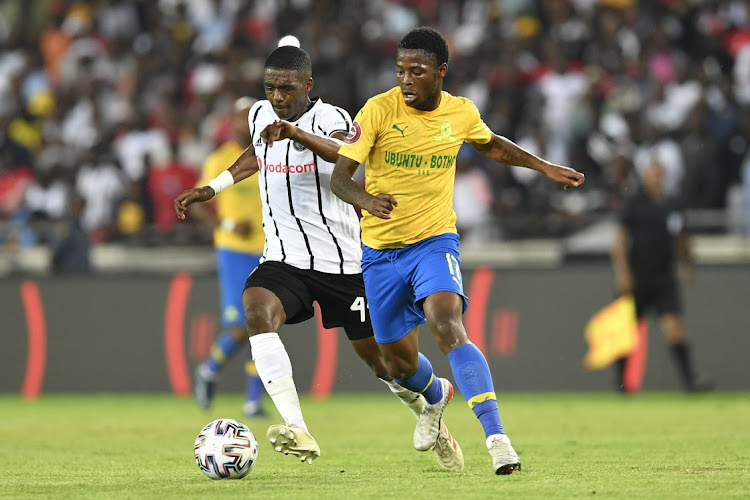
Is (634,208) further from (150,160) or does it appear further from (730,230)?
(150,160)

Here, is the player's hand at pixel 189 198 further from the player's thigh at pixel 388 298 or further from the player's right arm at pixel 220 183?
the player's thigh at pixel 388 298

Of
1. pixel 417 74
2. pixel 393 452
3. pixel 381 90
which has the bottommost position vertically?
pixel 393 452

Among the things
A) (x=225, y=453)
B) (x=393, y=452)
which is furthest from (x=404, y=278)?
(x=393, y=452)

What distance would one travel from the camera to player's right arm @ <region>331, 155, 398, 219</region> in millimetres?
6914

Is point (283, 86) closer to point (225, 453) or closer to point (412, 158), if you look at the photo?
point (412, 158)

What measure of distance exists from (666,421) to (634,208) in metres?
4.18

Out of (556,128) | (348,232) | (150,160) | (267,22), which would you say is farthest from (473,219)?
(348,232)

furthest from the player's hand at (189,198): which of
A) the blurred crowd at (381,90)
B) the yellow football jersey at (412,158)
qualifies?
the blurred crowd at (381,90)

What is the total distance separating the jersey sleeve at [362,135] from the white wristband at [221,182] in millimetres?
969

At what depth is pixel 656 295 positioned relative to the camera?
48.2 feet

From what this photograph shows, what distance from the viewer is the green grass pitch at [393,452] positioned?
6.60 meters

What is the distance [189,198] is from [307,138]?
849 millimetres

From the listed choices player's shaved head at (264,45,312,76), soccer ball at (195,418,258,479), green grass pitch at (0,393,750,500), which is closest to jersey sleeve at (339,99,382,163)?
player's shaved head at (264,45,312,76)

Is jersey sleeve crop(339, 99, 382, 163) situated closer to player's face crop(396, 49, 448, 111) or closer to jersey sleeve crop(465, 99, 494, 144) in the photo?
player's face crop(396, 49, 448, 111)
